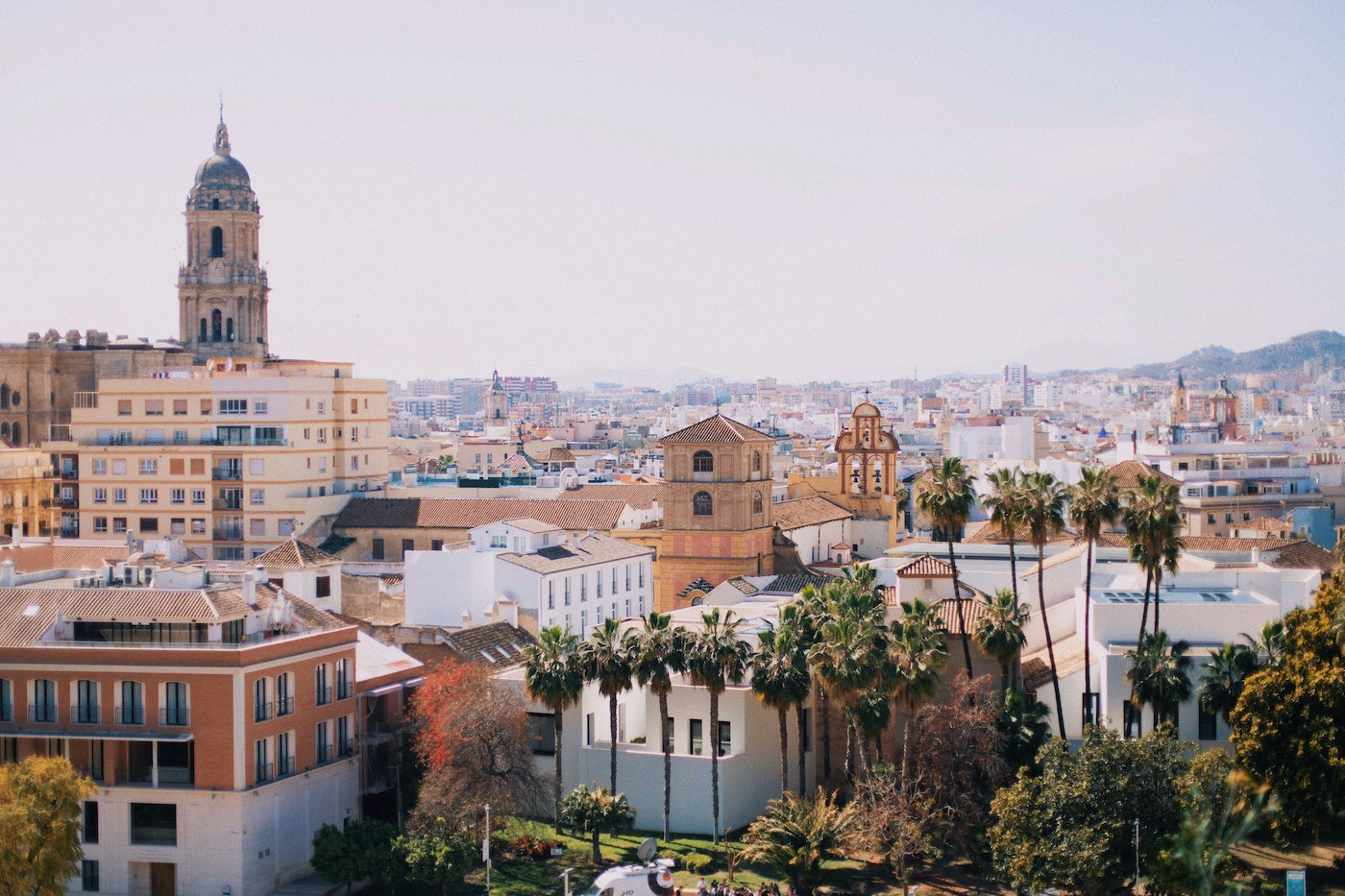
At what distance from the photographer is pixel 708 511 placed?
8819cm

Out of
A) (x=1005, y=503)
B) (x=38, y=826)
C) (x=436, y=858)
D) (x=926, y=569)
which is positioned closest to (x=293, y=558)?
(x=436, y=858)

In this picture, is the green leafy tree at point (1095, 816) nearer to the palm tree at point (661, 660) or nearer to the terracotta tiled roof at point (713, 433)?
the palm tree at point (661, 660)

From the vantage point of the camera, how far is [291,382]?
90.4 meters

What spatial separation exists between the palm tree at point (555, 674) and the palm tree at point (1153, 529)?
16397mm

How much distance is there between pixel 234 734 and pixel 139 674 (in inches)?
126

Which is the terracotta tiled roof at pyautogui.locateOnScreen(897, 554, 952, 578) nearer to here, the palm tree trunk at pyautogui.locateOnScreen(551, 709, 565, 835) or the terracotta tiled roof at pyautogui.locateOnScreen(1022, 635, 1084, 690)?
the terracotta tiled roof at pyautogui.locateOnScreen(1022, 635, 1084, 690)

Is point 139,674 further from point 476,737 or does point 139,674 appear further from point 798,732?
point 798,732

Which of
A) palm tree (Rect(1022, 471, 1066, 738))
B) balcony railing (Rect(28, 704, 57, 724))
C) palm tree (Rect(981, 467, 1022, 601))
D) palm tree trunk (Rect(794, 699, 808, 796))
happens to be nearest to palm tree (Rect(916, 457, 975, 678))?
palm tree (Rect(981, 467, 1022, 601))

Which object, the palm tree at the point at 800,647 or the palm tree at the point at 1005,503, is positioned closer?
the palm tree at the point at 800,647

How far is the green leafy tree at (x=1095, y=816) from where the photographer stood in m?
42.2

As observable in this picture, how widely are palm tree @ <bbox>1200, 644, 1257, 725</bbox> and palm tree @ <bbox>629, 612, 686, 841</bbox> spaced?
14.7 meters

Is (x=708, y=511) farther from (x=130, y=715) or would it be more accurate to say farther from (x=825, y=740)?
(x=130, y=715)

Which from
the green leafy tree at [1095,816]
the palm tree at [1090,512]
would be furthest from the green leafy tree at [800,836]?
the palm tree at [1090,512]

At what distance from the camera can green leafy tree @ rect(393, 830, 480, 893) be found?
151 ft
